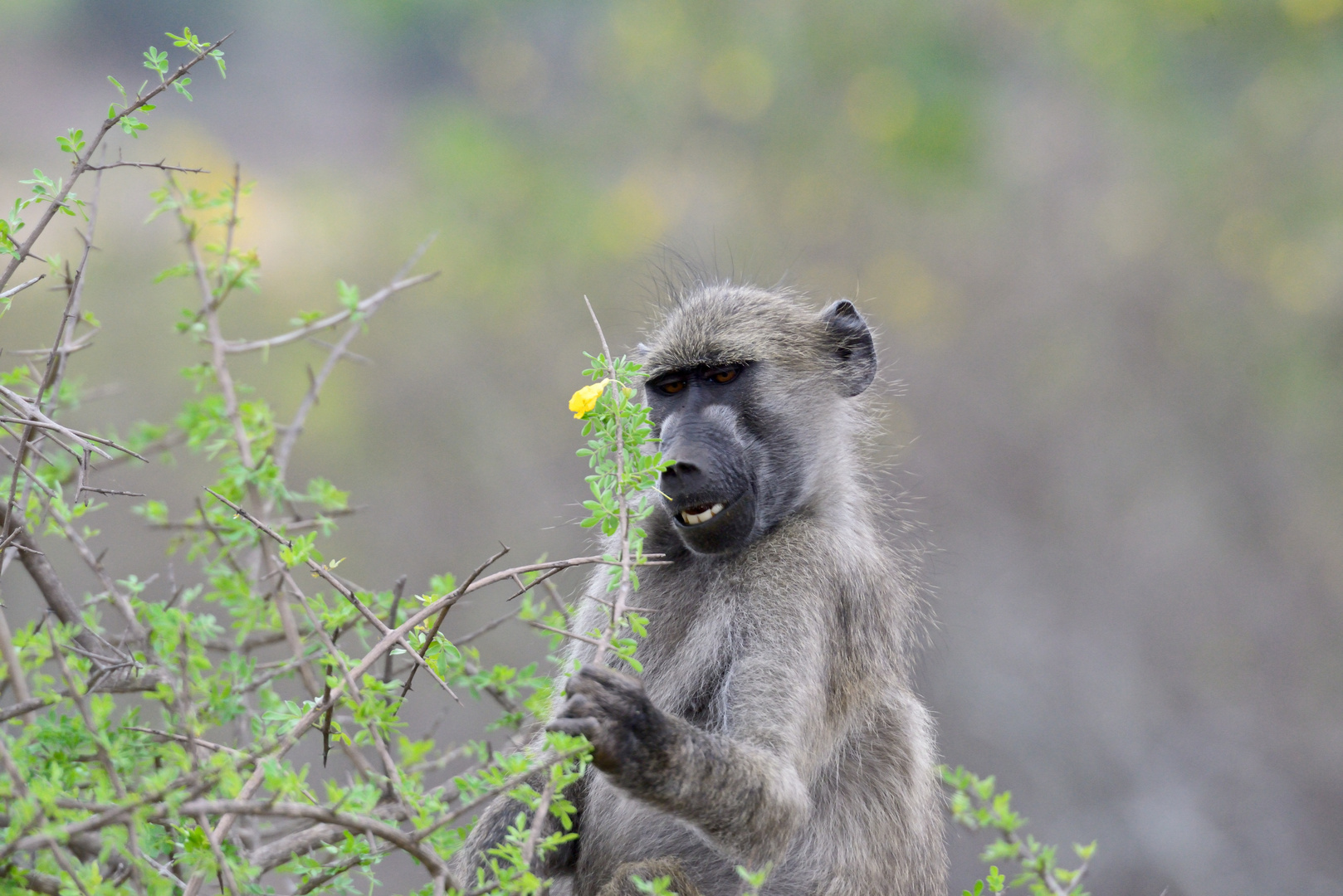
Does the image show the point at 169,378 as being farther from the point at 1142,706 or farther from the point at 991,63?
the point at 991,63

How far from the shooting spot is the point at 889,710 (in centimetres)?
381

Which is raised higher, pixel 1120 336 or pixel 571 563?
pixel 1120 336

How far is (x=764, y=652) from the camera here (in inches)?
131

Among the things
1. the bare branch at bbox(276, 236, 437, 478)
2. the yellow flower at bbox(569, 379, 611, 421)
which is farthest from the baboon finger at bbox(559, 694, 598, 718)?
the bare branch at bbox(276, 236, 437, 478)

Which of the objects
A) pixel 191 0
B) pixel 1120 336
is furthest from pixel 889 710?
pixel 191 0

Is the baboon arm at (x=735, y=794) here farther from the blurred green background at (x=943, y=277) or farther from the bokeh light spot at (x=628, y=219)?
the bokeh light spot at (x=628, y=219)

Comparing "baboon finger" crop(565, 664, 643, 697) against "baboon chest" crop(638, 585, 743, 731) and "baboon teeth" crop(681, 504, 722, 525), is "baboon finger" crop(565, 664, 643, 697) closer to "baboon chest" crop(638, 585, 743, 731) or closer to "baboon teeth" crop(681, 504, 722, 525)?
"baboon chest" crop(638, 585, 743, 731)

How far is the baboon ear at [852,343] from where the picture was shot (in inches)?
168

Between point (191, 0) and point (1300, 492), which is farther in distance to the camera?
point (191, 0)

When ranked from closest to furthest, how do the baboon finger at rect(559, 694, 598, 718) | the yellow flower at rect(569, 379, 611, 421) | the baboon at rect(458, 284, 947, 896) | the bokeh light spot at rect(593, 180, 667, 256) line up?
the baboon finger at rect(559, 694, 598, 718) < the yellow flower at rect(569, 379, 611, 421) < the baboon at rect(458, 284, 947, 896) < the bokeh light spot at rect(593, 180, 667, 256)

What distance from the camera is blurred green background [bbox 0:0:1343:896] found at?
421 inches

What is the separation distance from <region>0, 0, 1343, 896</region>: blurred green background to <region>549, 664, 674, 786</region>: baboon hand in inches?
262

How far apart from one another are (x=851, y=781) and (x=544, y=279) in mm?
9904

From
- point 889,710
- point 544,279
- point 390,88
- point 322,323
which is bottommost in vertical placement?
point 889,710
